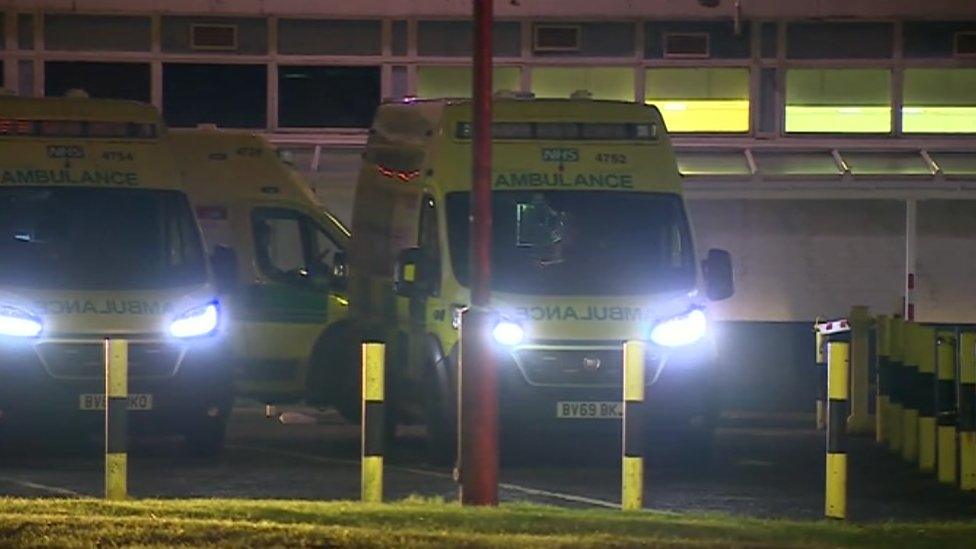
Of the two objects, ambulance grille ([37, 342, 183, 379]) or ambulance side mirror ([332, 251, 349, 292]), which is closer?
ambulance grille ([37, 342, 183, 379])

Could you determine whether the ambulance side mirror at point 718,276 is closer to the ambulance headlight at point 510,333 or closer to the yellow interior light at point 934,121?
the ambulance headlight at point 510,333

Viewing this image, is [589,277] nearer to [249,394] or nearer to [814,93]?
[249,394]

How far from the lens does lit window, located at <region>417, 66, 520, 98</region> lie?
27.2 metres

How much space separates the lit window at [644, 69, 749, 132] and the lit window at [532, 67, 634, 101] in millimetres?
295

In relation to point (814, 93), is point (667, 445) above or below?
below

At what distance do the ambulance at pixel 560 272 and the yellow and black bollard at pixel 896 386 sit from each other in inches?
69.6

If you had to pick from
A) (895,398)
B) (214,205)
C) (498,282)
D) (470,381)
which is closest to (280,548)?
(470,381)

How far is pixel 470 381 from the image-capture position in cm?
1226

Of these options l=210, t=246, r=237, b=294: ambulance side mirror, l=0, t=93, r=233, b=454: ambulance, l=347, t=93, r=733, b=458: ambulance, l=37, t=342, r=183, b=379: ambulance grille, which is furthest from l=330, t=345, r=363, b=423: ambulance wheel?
l=37, t=342, r=183, b=379: ambulance grille

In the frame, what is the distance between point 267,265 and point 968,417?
297 inches

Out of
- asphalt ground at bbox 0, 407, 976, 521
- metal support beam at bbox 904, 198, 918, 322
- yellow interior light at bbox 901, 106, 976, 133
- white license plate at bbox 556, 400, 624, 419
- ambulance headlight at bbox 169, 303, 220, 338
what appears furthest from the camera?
yellow interior light at bbox 901, 106, 976, 133

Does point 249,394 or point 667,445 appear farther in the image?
point 249,394

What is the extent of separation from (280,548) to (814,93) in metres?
18.9

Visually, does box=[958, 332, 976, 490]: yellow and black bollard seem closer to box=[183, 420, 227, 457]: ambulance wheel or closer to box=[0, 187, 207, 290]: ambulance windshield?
box=[183, 420, 227, 457]: ambulance wheel
